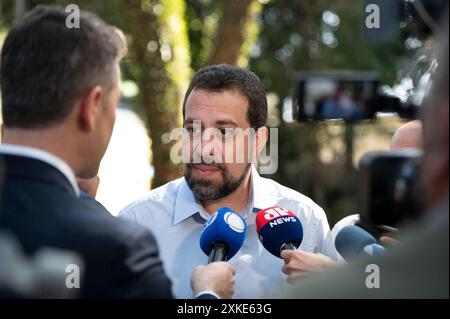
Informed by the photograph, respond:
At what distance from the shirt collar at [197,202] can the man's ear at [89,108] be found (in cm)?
97

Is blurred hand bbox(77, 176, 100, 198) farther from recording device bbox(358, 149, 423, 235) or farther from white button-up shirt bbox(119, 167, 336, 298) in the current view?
recording device bbox(358, 149, 423, 235)

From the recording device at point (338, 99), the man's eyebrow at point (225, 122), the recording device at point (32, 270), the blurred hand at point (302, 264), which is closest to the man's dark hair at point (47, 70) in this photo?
the recording device at point (32, 270)

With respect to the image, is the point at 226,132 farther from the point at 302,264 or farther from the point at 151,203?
the point at 302,264

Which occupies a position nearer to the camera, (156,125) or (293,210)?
(293,210)

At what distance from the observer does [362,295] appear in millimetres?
1246

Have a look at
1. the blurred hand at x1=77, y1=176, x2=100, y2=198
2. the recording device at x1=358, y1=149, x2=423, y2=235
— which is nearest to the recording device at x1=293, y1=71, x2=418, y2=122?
the blurred hand at x1=77, y1=176, x2=100, y2=198

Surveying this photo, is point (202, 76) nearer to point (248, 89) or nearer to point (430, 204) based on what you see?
point (248, 89)

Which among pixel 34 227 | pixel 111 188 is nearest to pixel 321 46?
pixel 111 188

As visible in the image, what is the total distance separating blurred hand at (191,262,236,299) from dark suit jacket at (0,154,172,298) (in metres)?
0.41

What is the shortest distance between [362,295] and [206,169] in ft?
5.23

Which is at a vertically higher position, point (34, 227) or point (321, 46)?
point (321, 46)

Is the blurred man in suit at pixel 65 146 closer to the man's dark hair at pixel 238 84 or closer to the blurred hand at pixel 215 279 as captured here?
the blurred hand at pixel 215 279

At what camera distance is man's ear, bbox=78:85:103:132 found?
1.83 meters

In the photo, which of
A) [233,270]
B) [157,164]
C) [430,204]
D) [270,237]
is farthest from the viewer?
[157,164]
